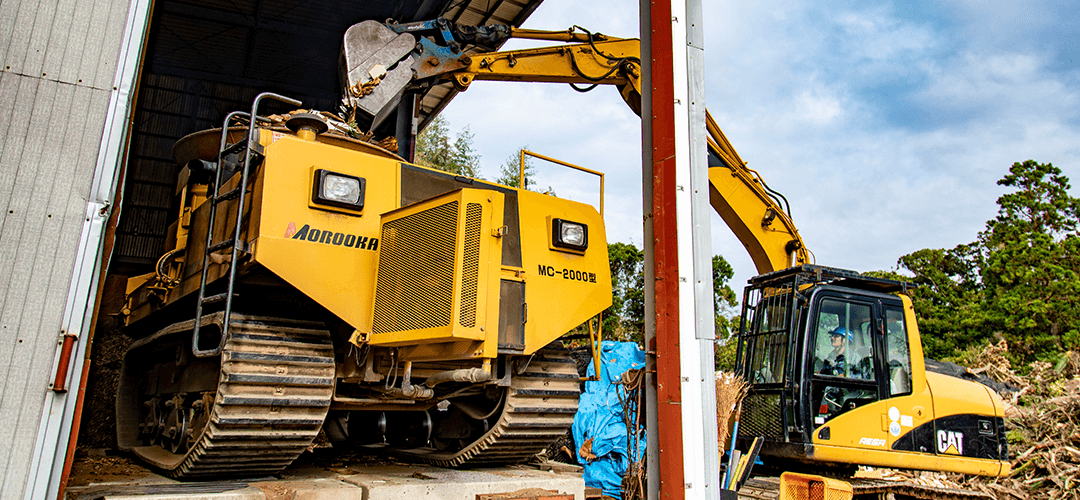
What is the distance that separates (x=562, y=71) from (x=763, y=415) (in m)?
3.77

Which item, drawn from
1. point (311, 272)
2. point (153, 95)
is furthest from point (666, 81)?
point (153, 95)

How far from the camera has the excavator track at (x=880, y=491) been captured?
21.6 ft

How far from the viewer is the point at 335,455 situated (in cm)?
601

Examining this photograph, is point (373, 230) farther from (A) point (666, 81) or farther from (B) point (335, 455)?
(B) point (335, 455)

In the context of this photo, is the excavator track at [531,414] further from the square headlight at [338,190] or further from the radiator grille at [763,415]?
the radiator grille at [763,415]

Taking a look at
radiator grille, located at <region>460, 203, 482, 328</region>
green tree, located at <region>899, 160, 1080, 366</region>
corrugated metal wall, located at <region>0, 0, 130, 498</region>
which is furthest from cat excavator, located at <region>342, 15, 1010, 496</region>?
green tree, located at <region>899, 160, 1080, 366</region>

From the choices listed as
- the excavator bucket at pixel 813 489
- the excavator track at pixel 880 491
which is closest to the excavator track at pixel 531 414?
the excavator bucket at pixel 813 489

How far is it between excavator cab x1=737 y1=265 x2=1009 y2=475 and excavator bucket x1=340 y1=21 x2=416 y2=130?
3946 millimetres

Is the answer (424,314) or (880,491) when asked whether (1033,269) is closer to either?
(880,491)

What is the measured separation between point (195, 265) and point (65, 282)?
2.61m

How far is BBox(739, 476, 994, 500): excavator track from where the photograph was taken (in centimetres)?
659

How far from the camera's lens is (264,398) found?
13.1 feet

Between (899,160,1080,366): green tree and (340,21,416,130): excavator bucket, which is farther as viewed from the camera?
(899,160,1080,366): green tree

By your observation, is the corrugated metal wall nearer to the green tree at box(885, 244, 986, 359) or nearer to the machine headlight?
the machine headlight
